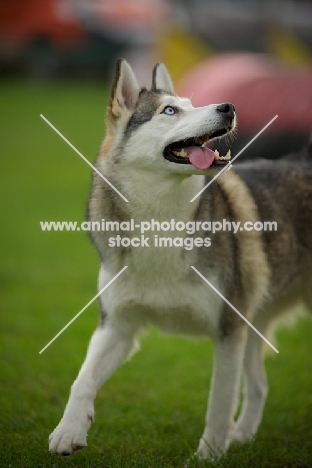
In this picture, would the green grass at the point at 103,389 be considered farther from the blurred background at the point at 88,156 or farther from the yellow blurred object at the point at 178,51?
the yellow blurred object at the point at 178,51

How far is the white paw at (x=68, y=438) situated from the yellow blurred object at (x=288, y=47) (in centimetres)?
1682

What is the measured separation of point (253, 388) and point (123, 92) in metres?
2.21

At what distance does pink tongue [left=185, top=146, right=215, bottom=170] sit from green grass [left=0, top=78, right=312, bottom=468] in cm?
162

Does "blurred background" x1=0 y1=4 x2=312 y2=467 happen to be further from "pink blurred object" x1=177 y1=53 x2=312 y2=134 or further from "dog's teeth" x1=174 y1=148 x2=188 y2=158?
"dog's teeth" x1=174 y1=148 x2=188 y2=158

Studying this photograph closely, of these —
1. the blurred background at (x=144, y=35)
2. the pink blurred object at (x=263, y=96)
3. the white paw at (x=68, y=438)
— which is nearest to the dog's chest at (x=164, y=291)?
the white paw at (x=68, y=438)

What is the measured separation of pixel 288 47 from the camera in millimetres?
20703

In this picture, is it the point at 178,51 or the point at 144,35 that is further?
the point at 144,35

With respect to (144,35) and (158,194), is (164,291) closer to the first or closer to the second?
(158,194)

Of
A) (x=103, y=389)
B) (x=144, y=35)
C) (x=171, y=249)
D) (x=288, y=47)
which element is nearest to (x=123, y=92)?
(x=171, y=249)

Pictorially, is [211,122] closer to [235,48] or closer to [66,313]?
[66,313]

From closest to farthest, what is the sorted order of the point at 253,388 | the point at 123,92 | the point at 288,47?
the point at 123,92 < the point at 253,388 < the point at 288,47

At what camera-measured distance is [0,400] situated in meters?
5.11

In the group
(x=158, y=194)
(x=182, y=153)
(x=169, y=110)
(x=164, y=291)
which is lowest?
(x=164, y=291)

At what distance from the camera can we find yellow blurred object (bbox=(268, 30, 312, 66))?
19.8 metres
